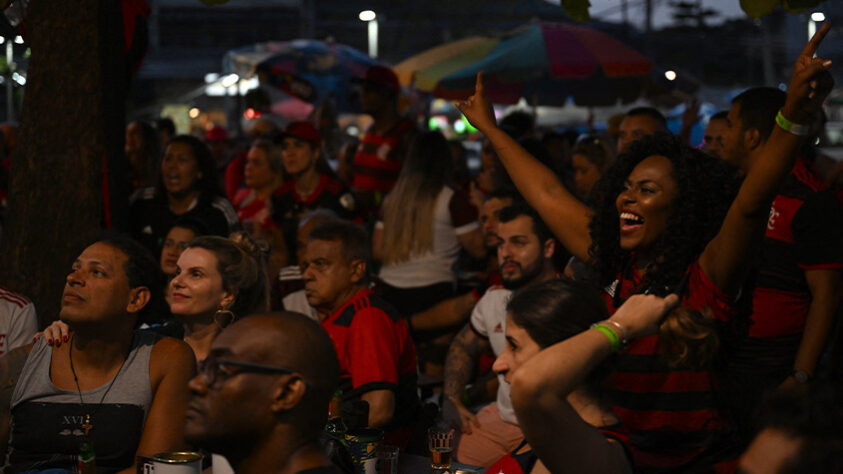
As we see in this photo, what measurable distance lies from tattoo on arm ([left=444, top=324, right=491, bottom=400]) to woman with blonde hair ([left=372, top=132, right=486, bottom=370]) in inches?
53.0

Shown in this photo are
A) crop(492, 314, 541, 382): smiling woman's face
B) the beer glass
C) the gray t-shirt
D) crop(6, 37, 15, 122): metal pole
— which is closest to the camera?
crop(492, 314, 541, 382): smiling woman's face

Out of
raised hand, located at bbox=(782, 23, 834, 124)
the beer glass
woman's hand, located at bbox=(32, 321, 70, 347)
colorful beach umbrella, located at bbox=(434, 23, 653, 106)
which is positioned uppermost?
colorful beach umbrella, located at bbox=(434, 23, 653, 106)

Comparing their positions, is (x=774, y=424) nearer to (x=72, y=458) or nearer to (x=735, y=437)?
(x=735, y=437)

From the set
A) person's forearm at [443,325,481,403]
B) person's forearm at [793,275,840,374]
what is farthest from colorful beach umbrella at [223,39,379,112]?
person's forearm at [793,275,840,374]

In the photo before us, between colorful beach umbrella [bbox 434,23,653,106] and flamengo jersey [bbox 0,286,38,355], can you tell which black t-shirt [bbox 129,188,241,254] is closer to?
flamengo jersey [bbox 0,286,38,355]

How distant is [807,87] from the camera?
10.1ft

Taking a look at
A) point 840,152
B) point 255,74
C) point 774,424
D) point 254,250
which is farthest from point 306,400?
point 840,152

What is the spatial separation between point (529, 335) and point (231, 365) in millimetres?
828

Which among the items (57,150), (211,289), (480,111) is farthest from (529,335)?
(57,150)

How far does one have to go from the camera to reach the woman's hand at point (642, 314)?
100 inches

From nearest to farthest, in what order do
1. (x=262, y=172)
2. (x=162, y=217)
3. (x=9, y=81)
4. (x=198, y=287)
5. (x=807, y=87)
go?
1. (x=807, y=87)
2. (x=198, y=287)
3. (x=162, y=217)
4. (x=262, y=172)
5. (x=9, y=81)

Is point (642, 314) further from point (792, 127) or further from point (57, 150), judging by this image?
point (57, 150)

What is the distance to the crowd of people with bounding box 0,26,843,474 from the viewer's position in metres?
2.54

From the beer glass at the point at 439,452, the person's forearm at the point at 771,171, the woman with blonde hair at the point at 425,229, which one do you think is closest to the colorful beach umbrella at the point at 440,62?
the woman with blonde hair at the point at 425,229
